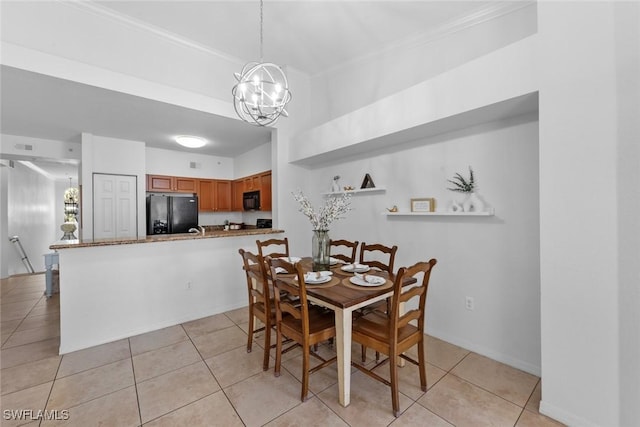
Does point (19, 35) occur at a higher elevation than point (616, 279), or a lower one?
higher

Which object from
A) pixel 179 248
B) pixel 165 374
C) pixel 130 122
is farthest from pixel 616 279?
pixel 130 122

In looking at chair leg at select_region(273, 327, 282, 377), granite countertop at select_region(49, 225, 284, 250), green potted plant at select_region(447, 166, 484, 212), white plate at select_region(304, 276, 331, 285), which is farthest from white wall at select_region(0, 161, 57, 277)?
green potted plant at select_region(447, 166, 484, 212)

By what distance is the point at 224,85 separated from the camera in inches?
138

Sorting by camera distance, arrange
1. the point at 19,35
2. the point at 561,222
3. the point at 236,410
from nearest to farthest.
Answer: the point at 561,222 < the point at 236,410 < the point at 19,35

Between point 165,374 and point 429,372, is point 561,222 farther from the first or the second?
point 165,374

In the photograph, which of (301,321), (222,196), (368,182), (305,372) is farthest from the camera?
(222,196)

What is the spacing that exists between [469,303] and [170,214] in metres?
5.02

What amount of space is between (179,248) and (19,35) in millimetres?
2373

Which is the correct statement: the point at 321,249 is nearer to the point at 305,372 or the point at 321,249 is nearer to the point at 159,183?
the point at 305,372

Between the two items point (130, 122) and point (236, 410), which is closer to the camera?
point (236, 410)

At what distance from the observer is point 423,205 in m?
2.80

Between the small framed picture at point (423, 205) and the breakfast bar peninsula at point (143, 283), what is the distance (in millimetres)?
1913

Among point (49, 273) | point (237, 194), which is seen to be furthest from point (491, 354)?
point (49, 273)

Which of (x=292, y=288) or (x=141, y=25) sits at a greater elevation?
(x=141, y=25)
